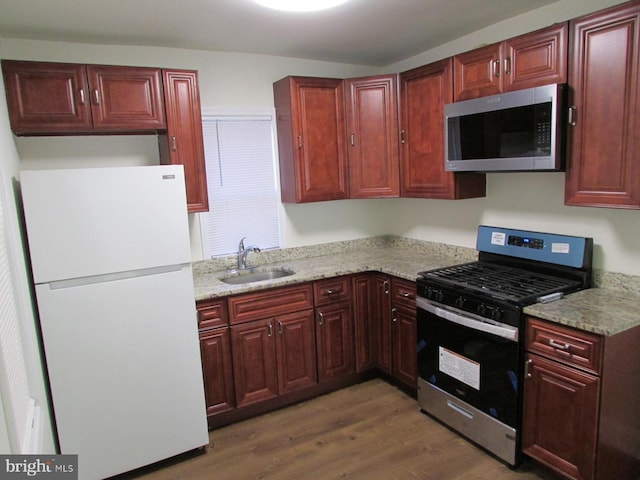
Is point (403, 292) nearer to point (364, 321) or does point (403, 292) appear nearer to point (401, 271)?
point (401, 271)

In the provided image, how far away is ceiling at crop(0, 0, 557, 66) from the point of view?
2.30m

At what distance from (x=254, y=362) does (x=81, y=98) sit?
1875 mm

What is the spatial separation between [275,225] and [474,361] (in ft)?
5.88

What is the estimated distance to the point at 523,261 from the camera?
276 centimetres

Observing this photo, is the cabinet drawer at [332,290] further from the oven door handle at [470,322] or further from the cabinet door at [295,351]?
the oven door handle at [470,322]

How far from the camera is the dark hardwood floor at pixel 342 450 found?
238 centimetres

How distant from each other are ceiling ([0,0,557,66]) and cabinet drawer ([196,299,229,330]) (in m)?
1.62

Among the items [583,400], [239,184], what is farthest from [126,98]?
[583,400]

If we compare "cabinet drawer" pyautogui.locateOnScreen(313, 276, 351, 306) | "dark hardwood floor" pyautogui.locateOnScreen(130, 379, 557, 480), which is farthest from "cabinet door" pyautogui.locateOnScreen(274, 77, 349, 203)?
"dark hardwood floor" pyautogui.locateOnScreen(130, 379, 557, 480)

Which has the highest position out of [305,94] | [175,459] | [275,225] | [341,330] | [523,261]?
[305,94]

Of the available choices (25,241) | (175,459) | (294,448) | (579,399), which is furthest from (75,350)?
(579,399)

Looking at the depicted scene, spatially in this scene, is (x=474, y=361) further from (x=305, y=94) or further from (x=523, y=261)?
(x=305, y=94)

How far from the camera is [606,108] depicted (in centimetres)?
207

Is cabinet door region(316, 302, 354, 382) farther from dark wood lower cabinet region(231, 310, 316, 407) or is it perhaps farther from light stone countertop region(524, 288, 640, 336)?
light stone countertop region(524, 288, 640, 336)
